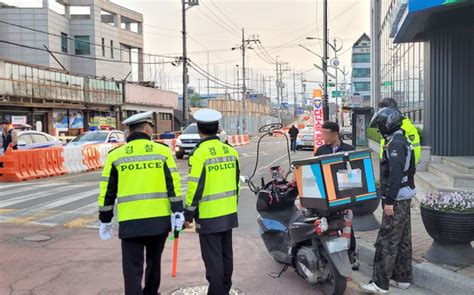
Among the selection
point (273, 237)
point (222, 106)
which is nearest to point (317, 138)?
point (273, 237)

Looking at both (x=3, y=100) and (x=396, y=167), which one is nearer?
(x=396, y=167)

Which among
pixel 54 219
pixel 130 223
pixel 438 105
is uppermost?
pixel 438 105

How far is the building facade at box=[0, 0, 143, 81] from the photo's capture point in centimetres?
4488

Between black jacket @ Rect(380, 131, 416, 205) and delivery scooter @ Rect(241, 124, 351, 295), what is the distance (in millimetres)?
513

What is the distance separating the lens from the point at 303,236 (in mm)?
4953

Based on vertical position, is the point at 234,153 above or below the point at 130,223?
above

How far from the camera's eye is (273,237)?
568cm

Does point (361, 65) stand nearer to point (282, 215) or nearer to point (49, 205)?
point (49, 205)

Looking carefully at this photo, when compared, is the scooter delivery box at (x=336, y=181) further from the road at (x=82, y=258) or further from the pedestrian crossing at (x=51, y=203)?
the pedestrian crossing at (x=51, y=203)

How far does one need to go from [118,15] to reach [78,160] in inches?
1634

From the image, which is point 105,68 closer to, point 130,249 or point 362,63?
point 130,249

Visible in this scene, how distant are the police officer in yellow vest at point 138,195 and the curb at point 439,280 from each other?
9.31 ft

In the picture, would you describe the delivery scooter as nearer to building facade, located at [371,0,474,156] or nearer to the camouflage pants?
the camouflage pants

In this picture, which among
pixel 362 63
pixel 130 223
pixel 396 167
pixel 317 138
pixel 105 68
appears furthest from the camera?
pixel 362 63
